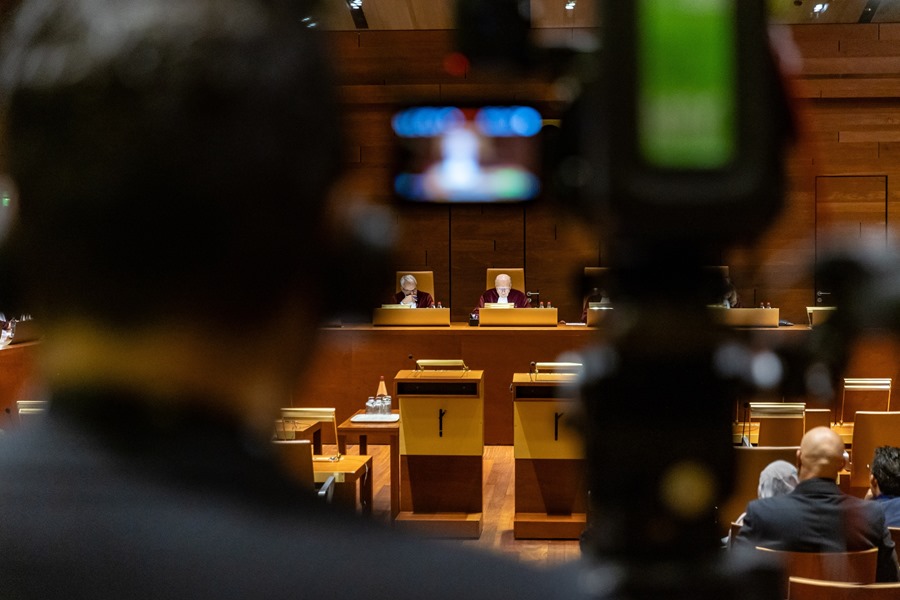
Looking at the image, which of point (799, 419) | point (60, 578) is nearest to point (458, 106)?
point (60, 578)

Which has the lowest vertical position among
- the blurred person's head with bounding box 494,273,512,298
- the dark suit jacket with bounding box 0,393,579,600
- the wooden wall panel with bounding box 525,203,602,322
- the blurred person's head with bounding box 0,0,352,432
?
the dark suit jacket with bounding box 0,393,579,600

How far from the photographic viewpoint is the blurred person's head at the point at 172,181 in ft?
1.68

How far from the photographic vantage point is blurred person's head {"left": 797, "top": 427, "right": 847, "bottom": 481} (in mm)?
3359

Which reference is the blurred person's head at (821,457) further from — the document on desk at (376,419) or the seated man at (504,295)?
the seated man at (504,295)

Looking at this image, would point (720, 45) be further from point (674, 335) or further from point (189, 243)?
point (189, 243)

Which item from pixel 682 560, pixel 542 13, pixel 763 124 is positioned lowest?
pixel 682 560

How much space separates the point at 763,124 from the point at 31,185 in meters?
0.44

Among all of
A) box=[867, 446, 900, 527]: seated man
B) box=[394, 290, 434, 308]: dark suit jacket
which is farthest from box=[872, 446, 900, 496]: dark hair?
box=[394, 290, 434, 308]: dark suit jacket

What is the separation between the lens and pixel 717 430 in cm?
63

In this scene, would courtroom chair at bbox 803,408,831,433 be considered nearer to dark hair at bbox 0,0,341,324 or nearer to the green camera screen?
the green camera screen

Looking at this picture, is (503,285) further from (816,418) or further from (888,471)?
(888,471)

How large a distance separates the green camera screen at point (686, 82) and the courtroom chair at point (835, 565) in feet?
8.54

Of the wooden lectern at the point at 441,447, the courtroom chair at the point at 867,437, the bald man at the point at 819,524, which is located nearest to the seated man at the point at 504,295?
the wooden lectern at the point at 441,447

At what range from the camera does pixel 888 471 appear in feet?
12.7
